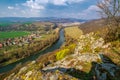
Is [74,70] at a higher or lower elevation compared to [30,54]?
higher

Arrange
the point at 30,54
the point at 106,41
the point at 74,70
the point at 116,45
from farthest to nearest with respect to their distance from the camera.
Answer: the point at 30,54 < the point at 106,41 < the point at 116,45 < the point at 74,70

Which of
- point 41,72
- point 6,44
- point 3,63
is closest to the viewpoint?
point 41,72

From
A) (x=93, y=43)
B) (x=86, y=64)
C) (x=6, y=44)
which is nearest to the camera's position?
(x=86, y=64)

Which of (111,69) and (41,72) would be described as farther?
(111,69)

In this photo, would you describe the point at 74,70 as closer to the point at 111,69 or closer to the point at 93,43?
the point at 111,69

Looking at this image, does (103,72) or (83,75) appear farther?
(103,72)

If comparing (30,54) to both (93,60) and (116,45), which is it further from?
(93,60)

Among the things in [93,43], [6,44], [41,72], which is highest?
[41,72]

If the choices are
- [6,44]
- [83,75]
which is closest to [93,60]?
[83,75]

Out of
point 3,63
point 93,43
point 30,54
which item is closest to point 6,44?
point 30,54
